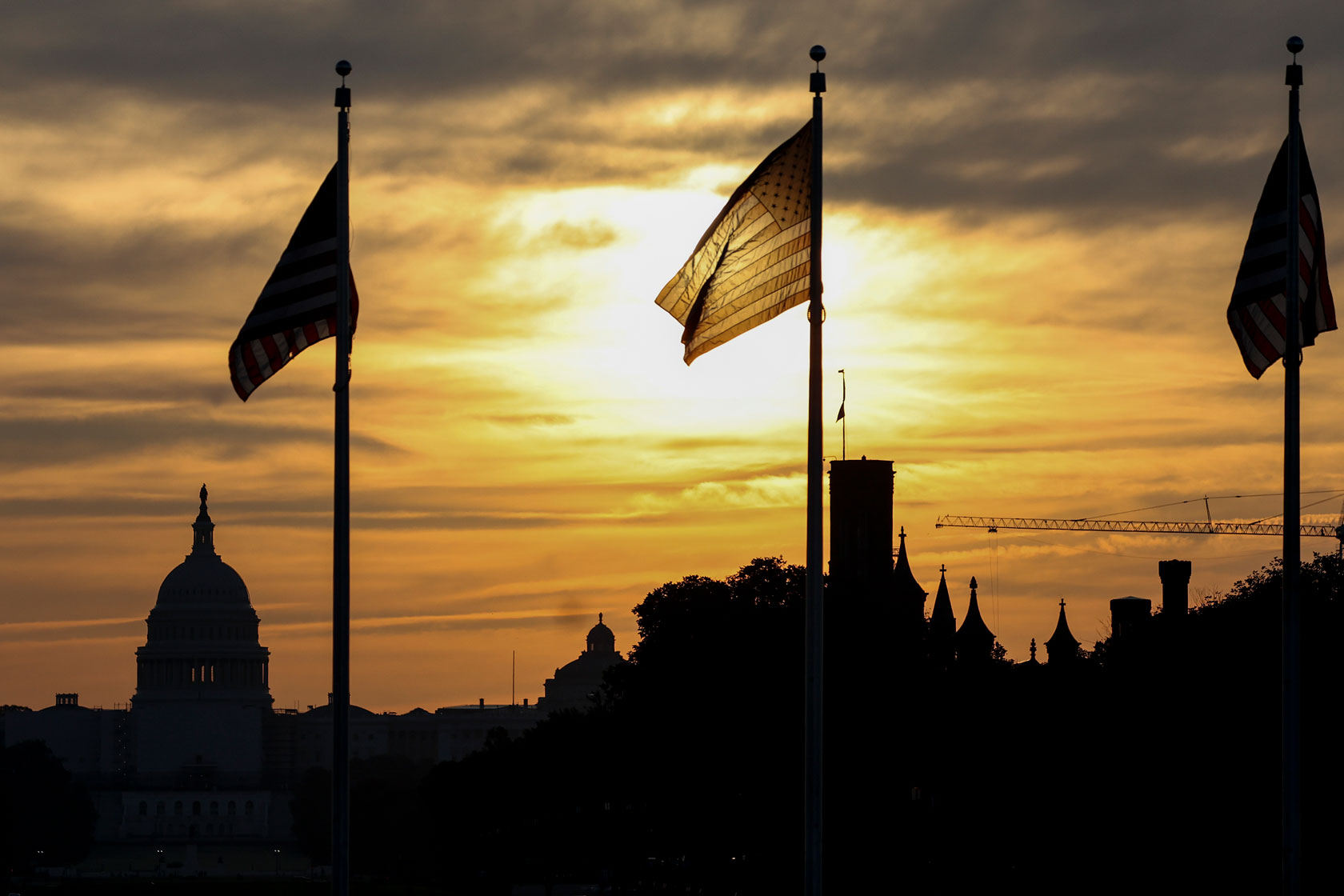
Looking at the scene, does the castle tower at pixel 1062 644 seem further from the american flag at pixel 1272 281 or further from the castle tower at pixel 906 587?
the american flag at pixel 1272 281

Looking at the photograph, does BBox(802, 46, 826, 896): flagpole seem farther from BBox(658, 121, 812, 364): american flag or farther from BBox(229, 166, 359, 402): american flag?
BBox(229, 166, 359, 402): american flag

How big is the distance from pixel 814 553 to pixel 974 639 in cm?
10453

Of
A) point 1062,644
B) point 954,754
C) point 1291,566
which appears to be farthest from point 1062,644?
point 1291,566

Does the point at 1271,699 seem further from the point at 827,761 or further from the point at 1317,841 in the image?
the point at 827,761

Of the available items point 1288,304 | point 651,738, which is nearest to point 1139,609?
point 651,738

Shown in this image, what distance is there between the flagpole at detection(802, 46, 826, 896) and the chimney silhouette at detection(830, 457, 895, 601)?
139 m

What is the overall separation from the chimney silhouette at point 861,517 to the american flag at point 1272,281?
136208 mm

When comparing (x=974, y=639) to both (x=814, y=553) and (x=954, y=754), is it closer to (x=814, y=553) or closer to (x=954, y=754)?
(x=954, y=754)

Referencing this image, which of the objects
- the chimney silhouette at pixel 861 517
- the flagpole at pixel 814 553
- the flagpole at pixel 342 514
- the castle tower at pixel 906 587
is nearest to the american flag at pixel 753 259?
the flagpole at pixel 814 553

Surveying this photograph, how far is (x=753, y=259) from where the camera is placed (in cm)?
3659

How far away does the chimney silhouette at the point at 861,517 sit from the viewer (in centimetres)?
17862

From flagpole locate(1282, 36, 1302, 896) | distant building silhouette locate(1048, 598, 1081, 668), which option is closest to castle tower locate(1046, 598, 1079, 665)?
distant building silhouette locate(1048, 598, 1081, 668)

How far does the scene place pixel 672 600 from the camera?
112 meters

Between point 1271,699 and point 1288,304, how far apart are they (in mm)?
35513
